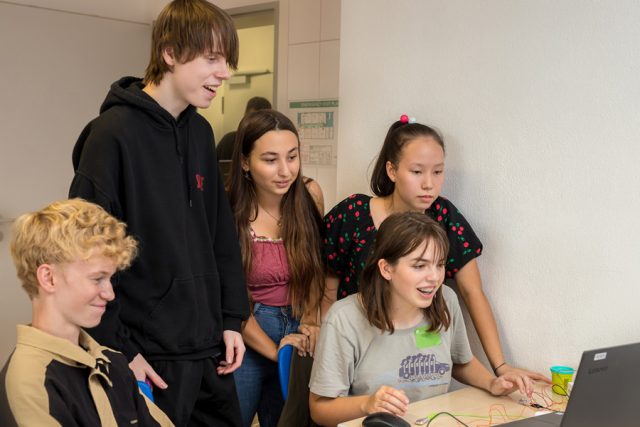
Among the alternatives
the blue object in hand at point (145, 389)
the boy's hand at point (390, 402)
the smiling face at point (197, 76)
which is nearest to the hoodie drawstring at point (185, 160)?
the smiling face at point (197, 76)

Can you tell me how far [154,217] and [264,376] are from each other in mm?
815

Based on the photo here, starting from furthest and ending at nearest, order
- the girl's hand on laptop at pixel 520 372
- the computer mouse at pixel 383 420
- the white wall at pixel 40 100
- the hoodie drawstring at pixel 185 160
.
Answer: the white wall at pixel 40 100 → the girl's hand on laptop at pixel 520 372 → the hoodie drawstring at pixel 185 160 → the computer mouse at pixel 383 420

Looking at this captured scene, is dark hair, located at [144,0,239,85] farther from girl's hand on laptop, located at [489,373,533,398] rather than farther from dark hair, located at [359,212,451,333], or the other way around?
girl's hand on laptop, located at [489,373,533,398]

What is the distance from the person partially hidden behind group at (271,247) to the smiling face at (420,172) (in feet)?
1.14

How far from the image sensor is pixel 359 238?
245 cm

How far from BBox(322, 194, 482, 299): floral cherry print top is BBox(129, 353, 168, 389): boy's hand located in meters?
0.79

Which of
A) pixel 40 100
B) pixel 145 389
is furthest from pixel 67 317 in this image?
pixel 40 100

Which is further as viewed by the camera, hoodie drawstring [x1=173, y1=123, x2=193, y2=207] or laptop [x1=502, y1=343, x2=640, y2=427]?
hoodie drawstring [x1=173, y1=123, x2=193, y2=207]

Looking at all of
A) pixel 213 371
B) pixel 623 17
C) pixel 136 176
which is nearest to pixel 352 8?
pixel 623 17

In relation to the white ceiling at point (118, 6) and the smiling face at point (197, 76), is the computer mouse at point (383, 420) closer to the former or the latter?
the smiling face at point (197, 76)

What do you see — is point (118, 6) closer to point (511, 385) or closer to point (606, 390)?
point (511, 385)

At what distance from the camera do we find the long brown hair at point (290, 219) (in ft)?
7.99

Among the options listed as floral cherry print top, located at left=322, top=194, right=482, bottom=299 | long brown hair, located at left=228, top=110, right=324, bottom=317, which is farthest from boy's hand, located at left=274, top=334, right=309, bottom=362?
floral cherry print top, located at left=322, top=194, right=482, bottom=299

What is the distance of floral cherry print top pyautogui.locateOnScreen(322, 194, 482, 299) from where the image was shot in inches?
95.8
